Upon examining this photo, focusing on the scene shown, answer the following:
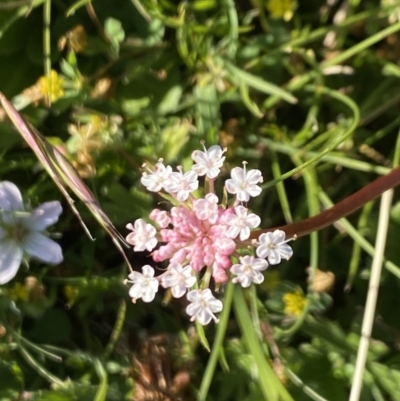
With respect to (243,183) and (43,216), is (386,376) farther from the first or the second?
(43,216)

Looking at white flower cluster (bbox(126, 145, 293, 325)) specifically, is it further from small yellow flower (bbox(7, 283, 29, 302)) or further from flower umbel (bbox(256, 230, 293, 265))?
small yellow flower (bbox(7, 283, 29, 302))

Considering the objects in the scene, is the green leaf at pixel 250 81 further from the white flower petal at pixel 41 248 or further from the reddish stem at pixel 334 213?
the white flower petal at pixel 41 248

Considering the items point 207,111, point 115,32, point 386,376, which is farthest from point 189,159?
point 386,376

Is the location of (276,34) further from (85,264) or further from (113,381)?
(113,381)

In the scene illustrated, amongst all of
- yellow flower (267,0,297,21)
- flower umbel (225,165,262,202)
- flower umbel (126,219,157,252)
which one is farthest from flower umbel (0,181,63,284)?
yellow flower (267,0,297,21)

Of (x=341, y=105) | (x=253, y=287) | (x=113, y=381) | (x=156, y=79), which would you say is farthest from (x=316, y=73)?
(x=113, y=381)

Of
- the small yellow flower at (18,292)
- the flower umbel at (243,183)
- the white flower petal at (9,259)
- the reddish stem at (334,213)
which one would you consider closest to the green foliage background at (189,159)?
the small yellow flower at (18,292)

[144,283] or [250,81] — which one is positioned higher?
[250,81]
